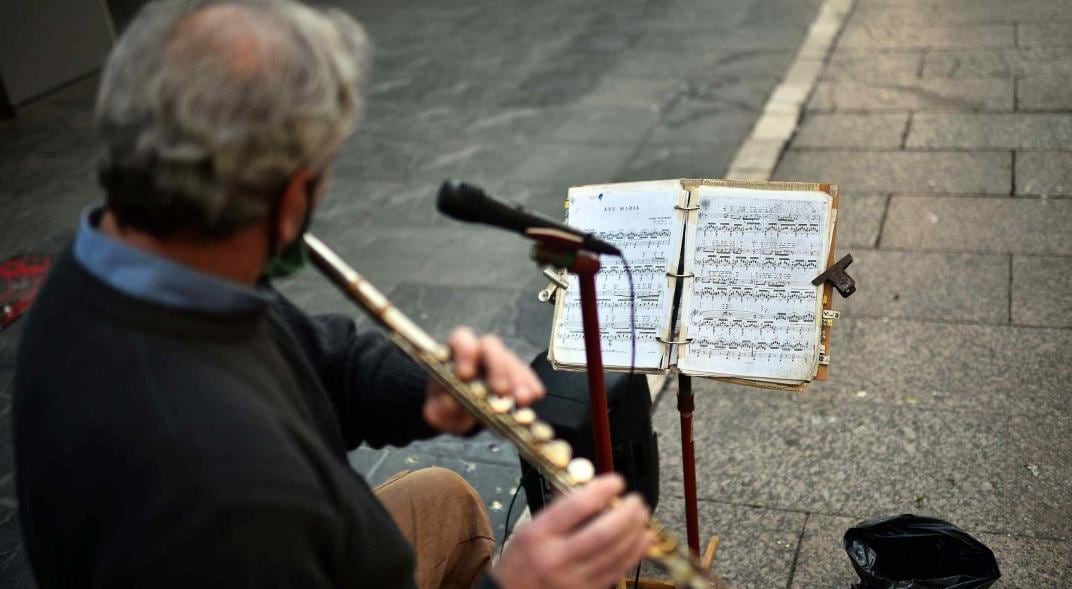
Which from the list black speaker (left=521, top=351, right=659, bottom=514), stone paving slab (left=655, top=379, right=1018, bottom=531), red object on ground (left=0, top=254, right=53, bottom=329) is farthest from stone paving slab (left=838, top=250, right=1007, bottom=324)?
red object on ground (left=0, top=254, right=53, bottom=329)

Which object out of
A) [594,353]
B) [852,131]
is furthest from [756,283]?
[852,131]

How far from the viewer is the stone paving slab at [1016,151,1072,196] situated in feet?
15.9

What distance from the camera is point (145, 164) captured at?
1.26 metres

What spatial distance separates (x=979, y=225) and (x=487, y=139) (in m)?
2.84

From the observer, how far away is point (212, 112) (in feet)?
4.03

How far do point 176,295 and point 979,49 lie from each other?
22.1ft

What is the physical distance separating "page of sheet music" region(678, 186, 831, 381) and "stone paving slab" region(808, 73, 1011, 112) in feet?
13.6

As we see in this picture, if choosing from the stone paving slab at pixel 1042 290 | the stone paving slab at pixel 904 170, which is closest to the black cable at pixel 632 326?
the stone paving slab at pixel 1042 290

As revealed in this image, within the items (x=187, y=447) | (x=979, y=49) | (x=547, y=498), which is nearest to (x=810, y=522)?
(x=547, y=498)

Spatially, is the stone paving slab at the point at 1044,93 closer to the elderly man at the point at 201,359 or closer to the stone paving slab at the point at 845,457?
the stone paving slab at the point at 845,457

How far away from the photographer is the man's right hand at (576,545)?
1.31 meters

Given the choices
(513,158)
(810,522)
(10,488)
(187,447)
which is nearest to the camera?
(187,447)

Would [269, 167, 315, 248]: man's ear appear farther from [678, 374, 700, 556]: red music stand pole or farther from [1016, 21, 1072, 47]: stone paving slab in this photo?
[1016, 21, 1072, 47]: stone paving slab

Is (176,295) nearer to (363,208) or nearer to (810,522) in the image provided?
(810,522)
